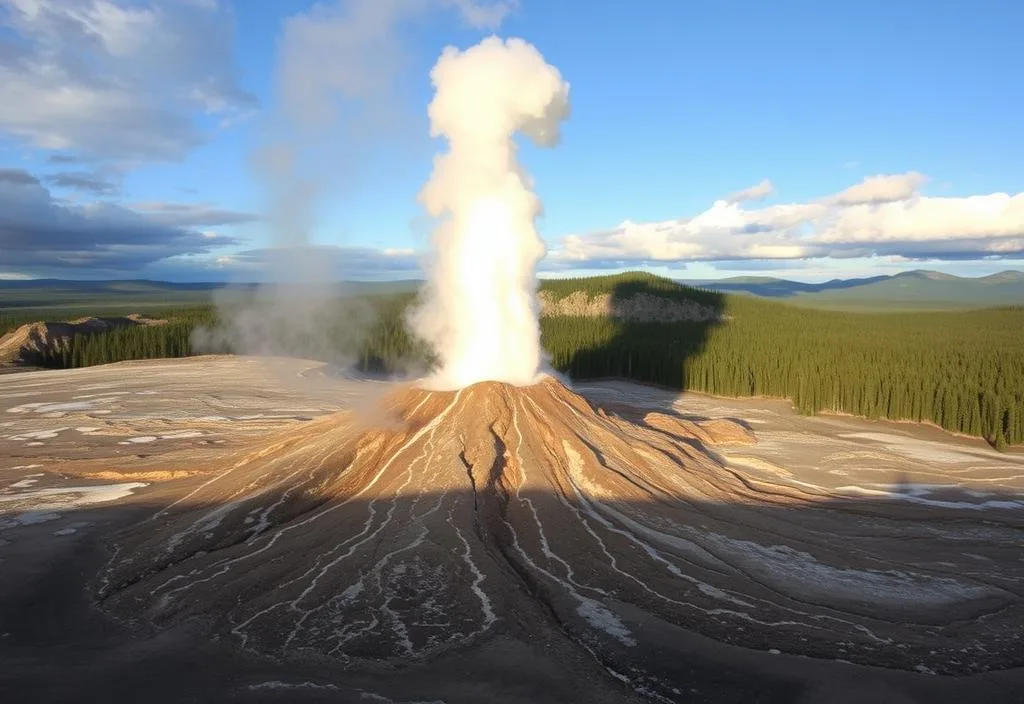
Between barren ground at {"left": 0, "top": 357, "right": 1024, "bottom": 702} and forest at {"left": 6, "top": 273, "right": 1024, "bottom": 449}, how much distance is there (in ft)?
87.9

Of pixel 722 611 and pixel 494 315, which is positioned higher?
pixel 494 315

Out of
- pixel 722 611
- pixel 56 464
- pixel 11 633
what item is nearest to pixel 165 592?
pixel 11 633

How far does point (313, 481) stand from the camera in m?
26.3

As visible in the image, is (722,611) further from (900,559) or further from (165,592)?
(165,592)

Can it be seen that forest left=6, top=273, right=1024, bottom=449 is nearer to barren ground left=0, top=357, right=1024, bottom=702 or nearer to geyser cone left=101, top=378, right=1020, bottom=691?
barren ground left=0, top=357, right=1024, bottom=702

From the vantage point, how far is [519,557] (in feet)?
67.4

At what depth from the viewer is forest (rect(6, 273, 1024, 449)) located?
6112 cm

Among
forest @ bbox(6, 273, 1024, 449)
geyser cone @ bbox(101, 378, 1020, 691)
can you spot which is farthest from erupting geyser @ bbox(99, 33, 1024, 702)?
forest @ bbox(6, 273, 1024, 449)

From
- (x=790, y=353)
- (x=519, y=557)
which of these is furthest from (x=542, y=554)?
(x=790, y=353)

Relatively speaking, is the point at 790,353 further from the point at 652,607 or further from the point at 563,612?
the point at 563,612

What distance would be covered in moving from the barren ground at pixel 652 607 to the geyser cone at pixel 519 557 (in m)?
0.12

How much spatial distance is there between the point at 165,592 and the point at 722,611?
14.0 meters

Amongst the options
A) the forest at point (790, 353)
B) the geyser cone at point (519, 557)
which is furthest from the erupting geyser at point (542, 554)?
the forest at point (790, 353)

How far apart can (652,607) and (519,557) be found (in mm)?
4272
